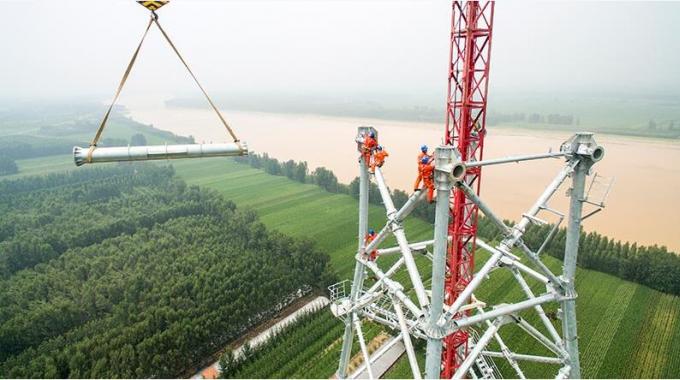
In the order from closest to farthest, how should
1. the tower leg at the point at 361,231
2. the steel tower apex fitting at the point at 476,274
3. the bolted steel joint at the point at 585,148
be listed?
the steel tower apex fitting at the point at 476,274 → the bolted steel joint at the point at 585,148 → the tower leg at the point at 361,231

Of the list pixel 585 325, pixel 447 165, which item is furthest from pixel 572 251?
pixel 585 325

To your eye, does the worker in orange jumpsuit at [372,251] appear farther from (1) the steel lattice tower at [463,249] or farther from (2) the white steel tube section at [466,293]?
(2) the white steel tube section at [466,293]

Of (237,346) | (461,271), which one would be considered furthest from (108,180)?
(461,271)

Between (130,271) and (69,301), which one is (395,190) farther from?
(69,301)

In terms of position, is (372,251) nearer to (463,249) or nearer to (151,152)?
(463,249)

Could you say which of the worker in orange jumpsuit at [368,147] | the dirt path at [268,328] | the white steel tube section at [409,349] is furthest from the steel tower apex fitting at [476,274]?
the dirt path at [268,328]

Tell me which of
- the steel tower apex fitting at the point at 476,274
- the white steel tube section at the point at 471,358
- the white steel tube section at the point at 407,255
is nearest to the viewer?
the steel tower apex fitting at the point at 476,274

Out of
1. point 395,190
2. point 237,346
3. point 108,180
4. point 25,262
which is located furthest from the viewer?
point 108,180
